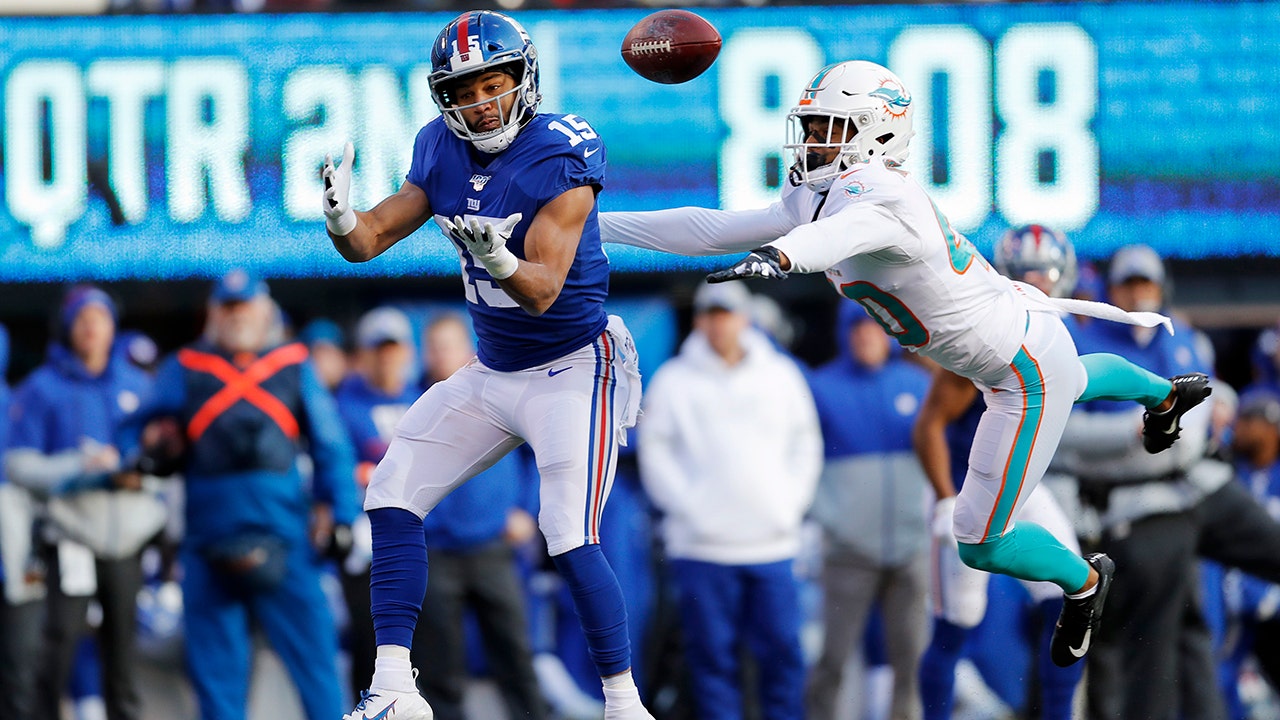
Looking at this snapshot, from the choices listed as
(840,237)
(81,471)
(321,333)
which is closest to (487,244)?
(840,237)

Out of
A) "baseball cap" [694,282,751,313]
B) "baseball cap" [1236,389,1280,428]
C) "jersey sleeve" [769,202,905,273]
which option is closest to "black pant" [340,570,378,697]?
"baseball cap" [694,282,751,313]

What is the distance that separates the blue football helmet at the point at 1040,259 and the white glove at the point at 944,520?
870 mm

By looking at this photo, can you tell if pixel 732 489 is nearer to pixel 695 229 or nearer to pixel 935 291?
pixel 695 229

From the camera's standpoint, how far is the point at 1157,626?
6.72 m

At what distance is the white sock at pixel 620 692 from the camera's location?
5062 mm

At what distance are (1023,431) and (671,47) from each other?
155cm

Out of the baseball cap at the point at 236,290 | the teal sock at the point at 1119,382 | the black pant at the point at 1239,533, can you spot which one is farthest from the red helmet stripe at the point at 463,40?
the black pant at the point at 1239,533

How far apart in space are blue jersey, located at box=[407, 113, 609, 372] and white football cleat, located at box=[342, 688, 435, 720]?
971 mm

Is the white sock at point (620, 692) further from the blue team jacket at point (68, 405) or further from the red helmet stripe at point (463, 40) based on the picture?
the blue team jacket at point (68, 405)

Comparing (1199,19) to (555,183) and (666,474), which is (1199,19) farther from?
(555,183)

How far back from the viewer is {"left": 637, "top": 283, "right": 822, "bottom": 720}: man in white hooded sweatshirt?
712cm

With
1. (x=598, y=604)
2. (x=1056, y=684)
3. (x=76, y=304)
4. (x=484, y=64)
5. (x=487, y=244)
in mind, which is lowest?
(x=1056, y=684)

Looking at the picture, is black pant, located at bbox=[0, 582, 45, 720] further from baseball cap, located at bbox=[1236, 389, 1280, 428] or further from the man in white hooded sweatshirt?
baseball cap, located at bbox=[1236, 389, 1280, 428]

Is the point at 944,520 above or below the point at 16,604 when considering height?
above
